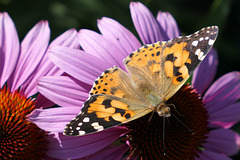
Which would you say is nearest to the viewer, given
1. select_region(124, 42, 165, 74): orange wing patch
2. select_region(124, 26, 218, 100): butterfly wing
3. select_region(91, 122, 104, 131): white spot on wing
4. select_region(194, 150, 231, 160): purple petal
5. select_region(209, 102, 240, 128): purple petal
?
select_region(91, 122, 104, 131): white spot on wing

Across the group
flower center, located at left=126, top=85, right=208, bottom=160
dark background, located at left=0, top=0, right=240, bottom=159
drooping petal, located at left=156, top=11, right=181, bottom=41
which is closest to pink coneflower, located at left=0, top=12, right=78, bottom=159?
flower center, located at left=126, top=85, right=208, bottom=160

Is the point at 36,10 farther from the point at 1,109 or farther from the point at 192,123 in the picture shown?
the point at 192,123

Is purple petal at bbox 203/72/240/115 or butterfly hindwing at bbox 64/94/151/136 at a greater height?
butterfly hindwing at bbox 64/94/151/136

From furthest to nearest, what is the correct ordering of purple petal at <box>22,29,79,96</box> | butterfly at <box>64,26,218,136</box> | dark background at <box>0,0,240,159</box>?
dark background at <box>0,0,240,159</box> → purple petal at <box>22,29,79,96</box> → butterfly at <box>64,26,218,136</box>

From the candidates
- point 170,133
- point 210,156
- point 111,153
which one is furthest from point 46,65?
point 210,156

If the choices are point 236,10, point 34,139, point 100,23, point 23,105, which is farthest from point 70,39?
point 236,10

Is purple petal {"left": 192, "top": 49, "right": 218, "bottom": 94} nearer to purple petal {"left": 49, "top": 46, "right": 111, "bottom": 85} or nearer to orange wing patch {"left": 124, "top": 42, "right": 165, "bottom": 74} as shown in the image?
orange wing patch {"left": 124, "top": 42, "right": 165, "bottom": 74}

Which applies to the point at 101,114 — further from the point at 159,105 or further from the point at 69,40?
the point at 69,40

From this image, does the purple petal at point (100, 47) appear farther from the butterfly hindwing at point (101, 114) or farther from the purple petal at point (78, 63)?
the butterfly hindwing at point (101, 114)
